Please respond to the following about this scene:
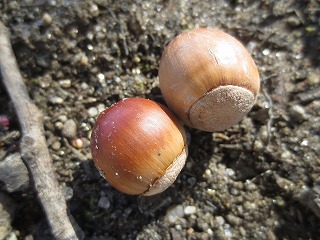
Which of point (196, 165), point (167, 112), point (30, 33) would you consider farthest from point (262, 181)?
point (30, 33)

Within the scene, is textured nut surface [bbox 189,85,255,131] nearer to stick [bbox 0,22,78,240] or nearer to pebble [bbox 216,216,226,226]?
pebble [bbox 216,216,226,226]

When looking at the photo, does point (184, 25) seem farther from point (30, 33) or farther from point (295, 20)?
point (30, 33)

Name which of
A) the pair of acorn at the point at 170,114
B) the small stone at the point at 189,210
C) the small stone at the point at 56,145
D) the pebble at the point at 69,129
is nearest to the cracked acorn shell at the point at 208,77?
the pair of acorn at the point at 170,114

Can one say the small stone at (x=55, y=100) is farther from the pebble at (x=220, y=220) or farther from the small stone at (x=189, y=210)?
the pebble at (x=220, y=220)

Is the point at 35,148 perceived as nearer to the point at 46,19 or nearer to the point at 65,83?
the point at 65,83

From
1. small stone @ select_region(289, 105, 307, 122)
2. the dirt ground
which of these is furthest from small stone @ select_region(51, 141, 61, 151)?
small stone @ select_region(289, 105, 307, 122)

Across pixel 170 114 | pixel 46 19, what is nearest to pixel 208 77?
pixel 170 114
